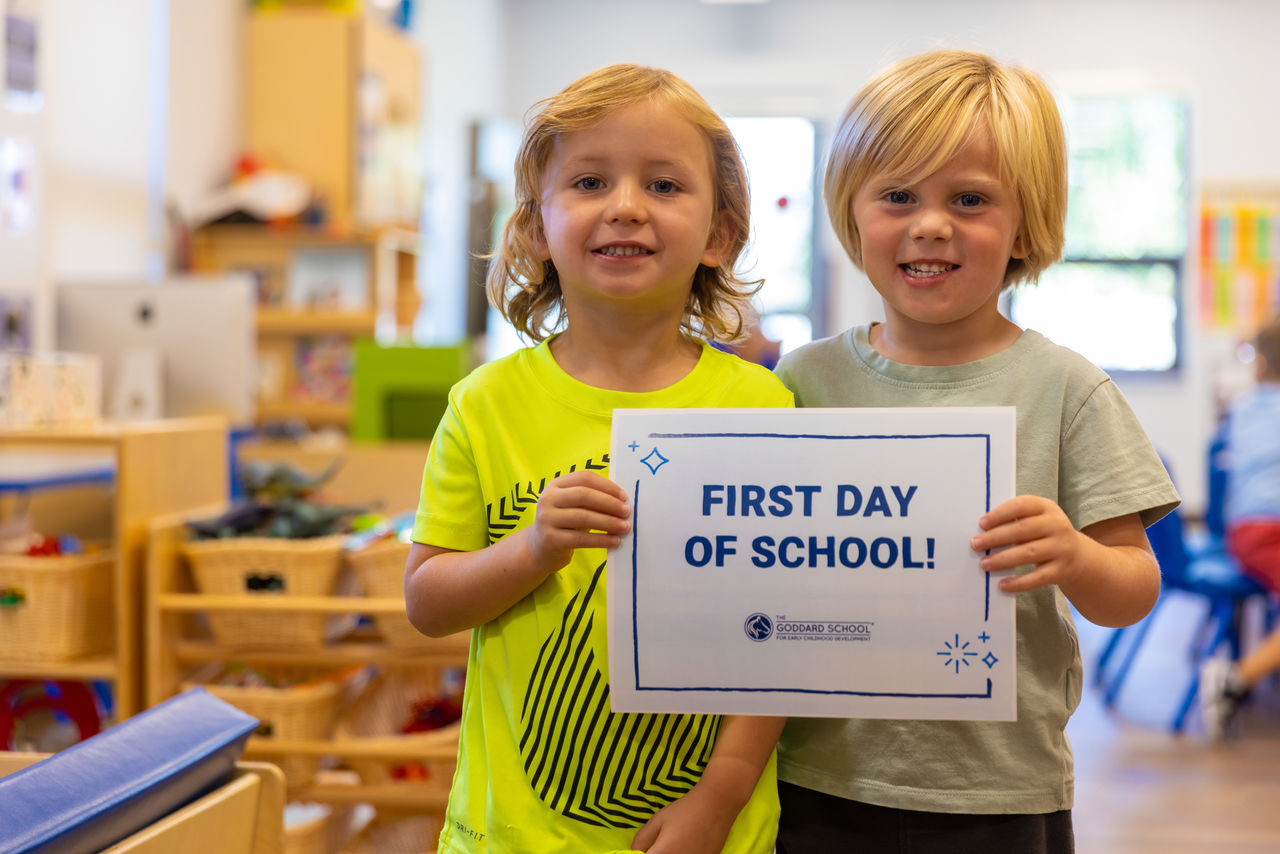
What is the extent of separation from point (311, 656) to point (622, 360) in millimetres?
1204

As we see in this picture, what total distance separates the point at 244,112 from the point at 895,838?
451cm

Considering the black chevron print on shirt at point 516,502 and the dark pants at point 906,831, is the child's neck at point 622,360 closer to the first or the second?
the black chevron print on shirt at point 516,502

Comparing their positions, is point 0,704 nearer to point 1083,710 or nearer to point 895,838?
point 895,838

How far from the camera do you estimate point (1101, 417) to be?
966mm

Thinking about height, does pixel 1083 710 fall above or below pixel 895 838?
below

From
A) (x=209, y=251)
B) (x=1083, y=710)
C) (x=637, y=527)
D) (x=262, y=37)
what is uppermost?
(x=262, y=37)

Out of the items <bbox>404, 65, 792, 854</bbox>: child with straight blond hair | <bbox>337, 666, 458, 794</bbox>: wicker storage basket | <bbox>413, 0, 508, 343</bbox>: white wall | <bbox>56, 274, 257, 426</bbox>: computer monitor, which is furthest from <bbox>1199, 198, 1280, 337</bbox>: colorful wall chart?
<bbox>404, 65, 792, 854</bbox>: child with straight blond hair

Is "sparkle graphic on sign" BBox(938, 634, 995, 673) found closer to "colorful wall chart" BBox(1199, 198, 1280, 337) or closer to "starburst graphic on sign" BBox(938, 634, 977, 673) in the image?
"starburst graphic on sign" BBox(938, 634, 977, 673)

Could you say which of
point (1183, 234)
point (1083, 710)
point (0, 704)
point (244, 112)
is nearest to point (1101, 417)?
point (0, 704)

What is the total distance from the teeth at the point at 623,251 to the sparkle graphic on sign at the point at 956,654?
1.28ft

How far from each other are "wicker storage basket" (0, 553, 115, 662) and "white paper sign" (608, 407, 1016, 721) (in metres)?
1.50

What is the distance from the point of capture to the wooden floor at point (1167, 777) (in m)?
2.74

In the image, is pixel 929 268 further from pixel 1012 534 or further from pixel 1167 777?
pixel 1167 777

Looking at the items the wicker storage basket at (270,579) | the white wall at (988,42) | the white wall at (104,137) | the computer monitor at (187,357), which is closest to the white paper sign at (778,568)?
the wicker storage basket at (270,579)
